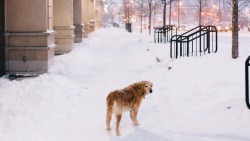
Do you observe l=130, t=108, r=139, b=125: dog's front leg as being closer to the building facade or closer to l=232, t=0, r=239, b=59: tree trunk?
l=232, t=0, r=239, b=59: tree trunk

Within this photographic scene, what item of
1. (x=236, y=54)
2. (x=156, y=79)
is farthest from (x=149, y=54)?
(x=236, y=54)

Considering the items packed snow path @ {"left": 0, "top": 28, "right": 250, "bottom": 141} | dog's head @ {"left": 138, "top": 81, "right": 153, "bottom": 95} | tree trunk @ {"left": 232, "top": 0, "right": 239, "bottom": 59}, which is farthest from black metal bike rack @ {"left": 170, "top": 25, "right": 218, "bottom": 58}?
dog's head @ {"left": 138, "top": 81, "right": 153, "bottom": 95}

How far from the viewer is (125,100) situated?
7.25 meters

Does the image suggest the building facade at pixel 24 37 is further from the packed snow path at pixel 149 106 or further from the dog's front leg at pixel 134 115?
the dog's front leg at pixel 134 115

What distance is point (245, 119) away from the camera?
7.13m

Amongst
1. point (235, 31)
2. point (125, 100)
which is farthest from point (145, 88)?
point (235, 31)

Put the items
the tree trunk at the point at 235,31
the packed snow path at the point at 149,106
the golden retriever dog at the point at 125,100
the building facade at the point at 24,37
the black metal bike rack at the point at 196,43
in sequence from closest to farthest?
the golden retriever dog at the point at 125,100 → the packed snow path at the point at 149,106 → the tree trunk at the point at 235,31 → the black metal bike rack at the point at 196,43 → the building facade at the point at 24,37

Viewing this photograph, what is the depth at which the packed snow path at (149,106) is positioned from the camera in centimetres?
721

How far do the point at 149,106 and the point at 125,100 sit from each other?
7.70 feet

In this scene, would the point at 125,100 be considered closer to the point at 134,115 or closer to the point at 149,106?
the point at 134,115

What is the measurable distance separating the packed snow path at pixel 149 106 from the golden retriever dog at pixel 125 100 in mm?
336

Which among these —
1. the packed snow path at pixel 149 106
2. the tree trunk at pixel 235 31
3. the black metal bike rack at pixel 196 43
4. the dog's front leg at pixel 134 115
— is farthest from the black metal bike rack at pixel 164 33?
the dog's front leg at pixel 134 115

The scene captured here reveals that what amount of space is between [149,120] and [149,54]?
1135cm

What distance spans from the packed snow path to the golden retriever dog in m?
0.34
